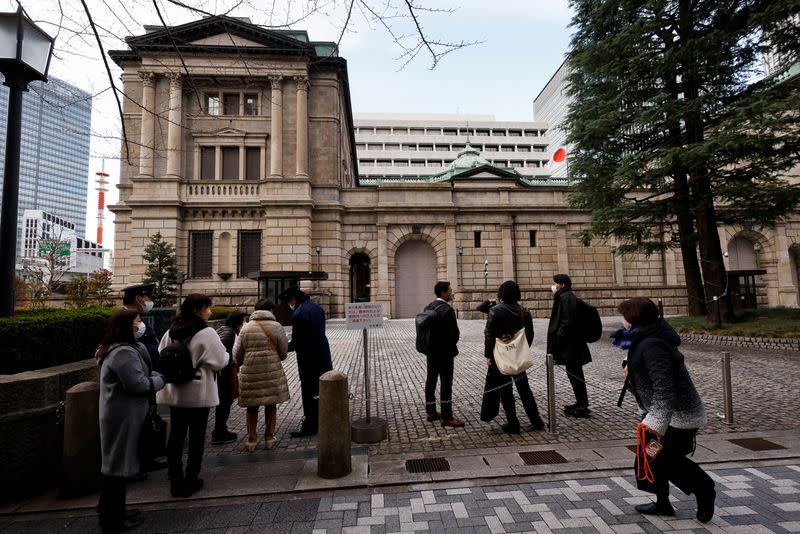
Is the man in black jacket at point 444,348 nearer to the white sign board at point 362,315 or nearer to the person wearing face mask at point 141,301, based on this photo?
the white sign board at point 362,315

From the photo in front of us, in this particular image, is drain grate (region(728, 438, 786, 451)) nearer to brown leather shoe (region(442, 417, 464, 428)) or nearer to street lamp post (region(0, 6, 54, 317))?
brown leather shoe (region(442, 417, 464, 428))

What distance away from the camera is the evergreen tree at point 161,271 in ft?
67.8

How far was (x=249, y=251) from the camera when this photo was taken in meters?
23.8

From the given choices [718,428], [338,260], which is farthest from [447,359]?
[338,260]

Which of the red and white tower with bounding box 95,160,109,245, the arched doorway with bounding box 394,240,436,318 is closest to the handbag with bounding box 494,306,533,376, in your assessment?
the arched doorway with bounding box 394,240,436,318

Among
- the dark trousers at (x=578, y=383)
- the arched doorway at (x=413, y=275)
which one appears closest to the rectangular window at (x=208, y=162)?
the arched doorway at (x=413, y=275)

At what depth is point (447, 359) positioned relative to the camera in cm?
534

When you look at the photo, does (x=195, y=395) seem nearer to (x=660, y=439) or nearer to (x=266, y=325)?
(x=266, y=325)

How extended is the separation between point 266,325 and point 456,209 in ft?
70.4

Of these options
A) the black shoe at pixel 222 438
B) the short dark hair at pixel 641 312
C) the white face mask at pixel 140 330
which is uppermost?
the short dark hair at pixel 641 312

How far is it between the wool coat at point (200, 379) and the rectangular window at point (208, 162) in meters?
24.2

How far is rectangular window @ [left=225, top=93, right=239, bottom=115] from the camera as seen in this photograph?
25531 millimetres

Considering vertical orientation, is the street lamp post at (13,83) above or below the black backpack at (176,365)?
above

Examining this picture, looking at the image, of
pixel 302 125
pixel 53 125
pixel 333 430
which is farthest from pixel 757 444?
pixel 302 125
